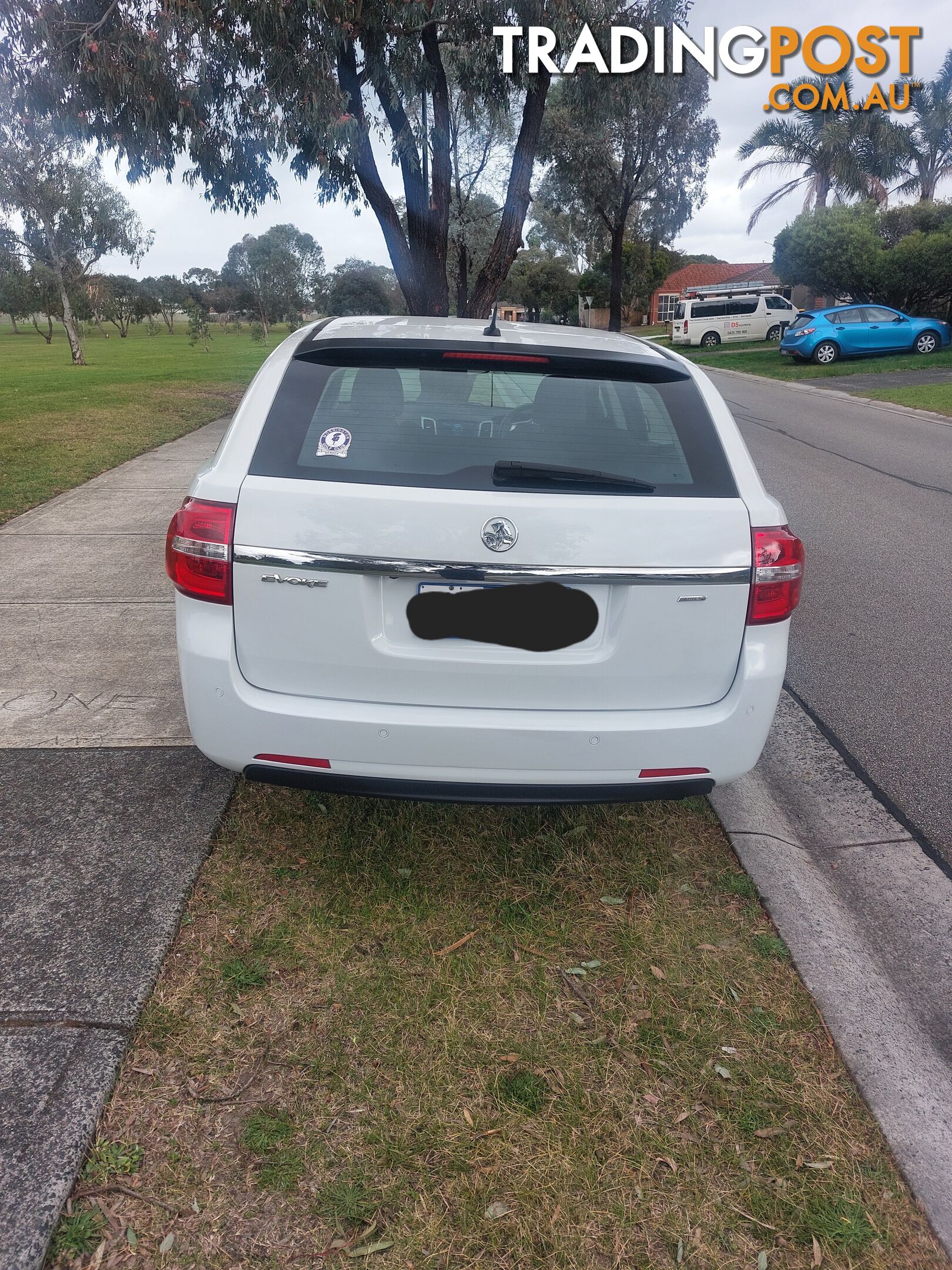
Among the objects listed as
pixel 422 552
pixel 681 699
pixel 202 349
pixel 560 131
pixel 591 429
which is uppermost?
pixel 560 131

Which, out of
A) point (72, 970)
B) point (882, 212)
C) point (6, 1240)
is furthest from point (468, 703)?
point (882, 212)

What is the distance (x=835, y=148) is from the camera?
41719 mm

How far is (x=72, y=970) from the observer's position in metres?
2.72

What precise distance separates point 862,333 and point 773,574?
27652 mm

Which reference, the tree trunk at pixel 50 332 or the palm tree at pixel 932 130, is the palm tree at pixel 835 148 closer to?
the palm tree at pixel 932 130

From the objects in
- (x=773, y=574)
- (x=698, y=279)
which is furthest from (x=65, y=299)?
(x=698, y=279)

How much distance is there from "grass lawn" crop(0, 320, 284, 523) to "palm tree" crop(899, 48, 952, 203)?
29776 mm

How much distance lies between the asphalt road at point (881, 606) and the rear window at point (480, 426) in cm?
188

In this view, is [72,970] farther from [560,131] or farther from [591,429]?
[560,131]

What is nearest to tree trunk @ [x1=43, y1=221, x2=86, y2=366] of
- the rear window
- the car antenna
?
the car antenna

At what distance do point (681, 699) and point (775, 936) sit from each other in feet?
2.67

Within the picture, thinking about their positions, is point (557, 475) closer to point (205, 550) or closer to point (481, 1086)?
point (205, 550)

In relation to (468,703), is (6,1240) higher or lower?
lower

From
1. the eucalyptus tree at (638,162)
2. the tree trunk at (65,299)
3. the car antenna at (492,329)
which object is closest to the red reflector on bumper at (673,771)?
the car antenna at (492,329)
